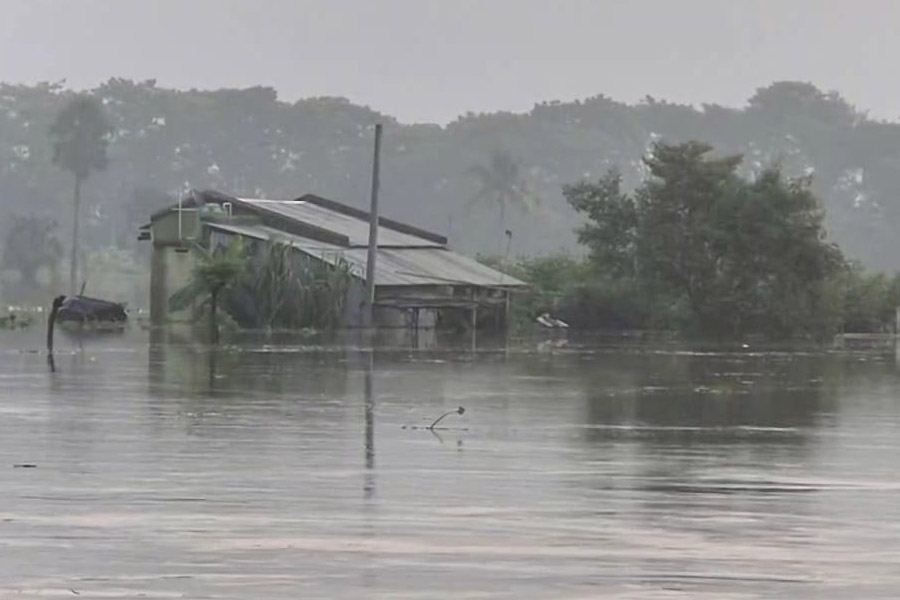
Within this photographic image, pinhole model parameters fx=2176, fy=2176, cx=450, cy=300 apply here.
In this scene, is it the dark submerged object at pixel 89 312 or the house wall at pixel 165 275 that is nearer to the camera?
the dark submerged object at pixel 89 312

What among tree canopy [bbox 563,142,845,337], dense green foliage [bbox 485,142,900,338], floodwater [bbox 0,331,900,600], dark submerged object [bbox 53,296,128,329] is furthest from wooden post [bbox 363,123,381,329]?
floodwater [bbox 0,331,900,600]

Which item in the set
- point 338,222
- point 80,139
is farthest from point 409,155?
point 338,222

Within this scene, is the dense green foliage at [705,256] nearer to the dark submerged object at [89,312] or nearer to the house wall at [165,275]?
the house wall at [165,275]

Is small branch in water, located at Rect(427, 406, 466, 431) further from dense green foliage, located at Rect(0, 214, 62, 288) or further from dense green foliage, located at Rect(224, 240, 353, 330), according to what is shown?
dense green foliage, located at Rect(0, 214, 62, 288)

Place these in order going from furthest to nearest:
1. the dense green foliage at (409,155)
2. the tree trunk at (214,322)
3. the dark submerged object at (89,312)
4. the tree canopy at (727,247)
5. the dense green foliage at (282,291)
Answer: the dense green foliage at (409,155) < the tree canopy at (727,247) < the dark submerged object at (89,312) < the dense green foliage at (282,291) < the tree trunk at (214,322)

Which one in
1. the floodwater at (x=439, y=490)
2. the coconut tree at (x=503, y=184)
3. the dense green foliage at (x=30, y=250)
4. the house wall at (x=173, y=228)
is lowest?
the floodwater at (x=439, y=490)

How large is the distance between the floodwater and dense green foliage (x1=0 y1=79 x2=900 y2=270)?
122118 millimetres

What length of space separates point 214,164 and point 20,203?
17322 mm

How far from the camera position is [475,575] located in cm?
1013

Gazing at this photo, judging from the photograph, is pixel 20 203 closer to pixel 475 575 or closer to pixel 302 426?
pixel 302 426

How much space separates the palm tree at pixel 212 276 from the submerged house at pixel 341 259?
4.04ft

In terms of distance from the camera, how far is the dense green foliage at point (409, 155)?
152 metres

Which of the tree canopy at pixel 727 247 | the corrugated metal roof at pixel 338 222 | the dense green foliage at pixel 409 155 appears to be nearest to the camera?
the tree canopy at pixel 727 247

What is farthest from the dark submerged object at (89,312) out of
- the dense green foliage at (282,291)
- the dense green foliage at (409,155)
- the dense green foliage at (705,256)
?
the dense green foliage at (409,155)
